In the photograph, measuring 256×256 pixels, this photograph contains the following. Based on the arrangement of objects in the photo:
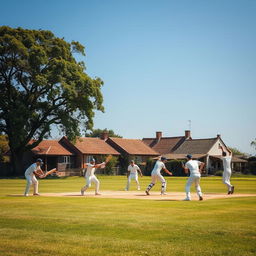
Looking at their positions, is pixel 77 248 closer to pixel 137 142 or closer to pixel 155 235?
pixel 155 235

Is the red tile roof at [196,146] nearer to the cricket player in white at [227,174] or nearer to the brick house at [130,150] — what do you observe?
the brick house at [130,150]

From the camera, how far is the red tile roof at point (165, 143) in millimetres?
88188

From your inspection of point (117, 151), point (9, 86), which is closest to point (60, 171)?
point (117, 151)

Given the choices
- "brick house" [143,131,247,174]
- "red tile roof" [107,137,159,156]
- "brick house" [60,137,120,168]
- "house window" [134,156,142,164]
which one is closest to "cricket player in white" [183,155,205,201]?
"brick house" [60,137,120,168]

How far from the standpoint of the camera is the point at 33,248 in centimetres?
842

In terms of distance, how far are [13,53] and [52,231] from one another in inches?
1877

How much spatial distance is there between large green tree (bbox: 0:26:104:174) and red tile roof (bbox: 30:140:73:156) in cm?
869

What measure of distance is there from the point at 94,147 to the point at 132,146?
9.34 metres

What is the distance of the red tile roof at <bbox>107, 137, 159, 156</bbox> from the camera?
8051 cm

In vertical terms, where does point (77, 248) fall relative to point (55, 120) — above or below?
below

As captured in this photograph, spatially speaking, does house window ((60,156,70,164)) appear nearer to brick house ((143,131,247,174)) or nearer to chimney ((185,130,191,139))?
brick house ((143,131,247,174))

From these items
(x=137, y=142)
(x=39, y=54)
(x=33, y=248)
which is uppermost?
(x=39, y=54)

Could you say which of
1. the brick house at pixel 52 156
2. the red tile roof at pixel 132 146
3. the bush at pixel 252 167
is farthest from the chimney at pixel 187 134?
the brick house at pixel 52 156

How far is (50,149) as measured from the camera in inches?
2773
